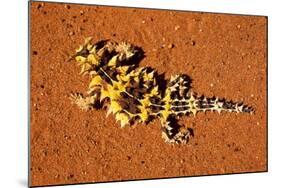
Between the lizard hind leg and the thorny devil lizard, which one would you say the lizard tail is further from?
the lizard hind leg

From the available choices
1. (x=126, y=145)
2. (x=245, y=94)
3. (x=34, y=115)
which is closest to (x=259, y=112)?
(x=245, y=94)

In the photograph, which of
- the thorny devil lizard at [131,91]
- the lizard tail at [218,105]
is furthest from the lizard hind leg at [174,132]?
the lizard tail at [218,105]

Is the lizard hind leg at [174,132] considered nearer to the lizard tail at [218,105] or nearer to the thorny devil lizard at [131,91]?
the thorny devil lizard at [131,91]

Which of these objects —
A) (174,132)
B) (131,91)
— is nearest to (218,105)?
(174,132)

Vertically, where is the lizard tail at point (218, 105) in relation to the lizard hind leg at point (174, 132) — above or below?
above

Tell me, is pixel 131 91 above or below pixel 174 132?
above

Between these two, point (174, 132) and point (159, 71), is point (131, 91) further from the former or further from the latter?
point (174, 132)

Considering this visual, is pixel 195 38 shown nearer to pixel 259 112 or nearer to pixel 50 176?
pixel 259 112
